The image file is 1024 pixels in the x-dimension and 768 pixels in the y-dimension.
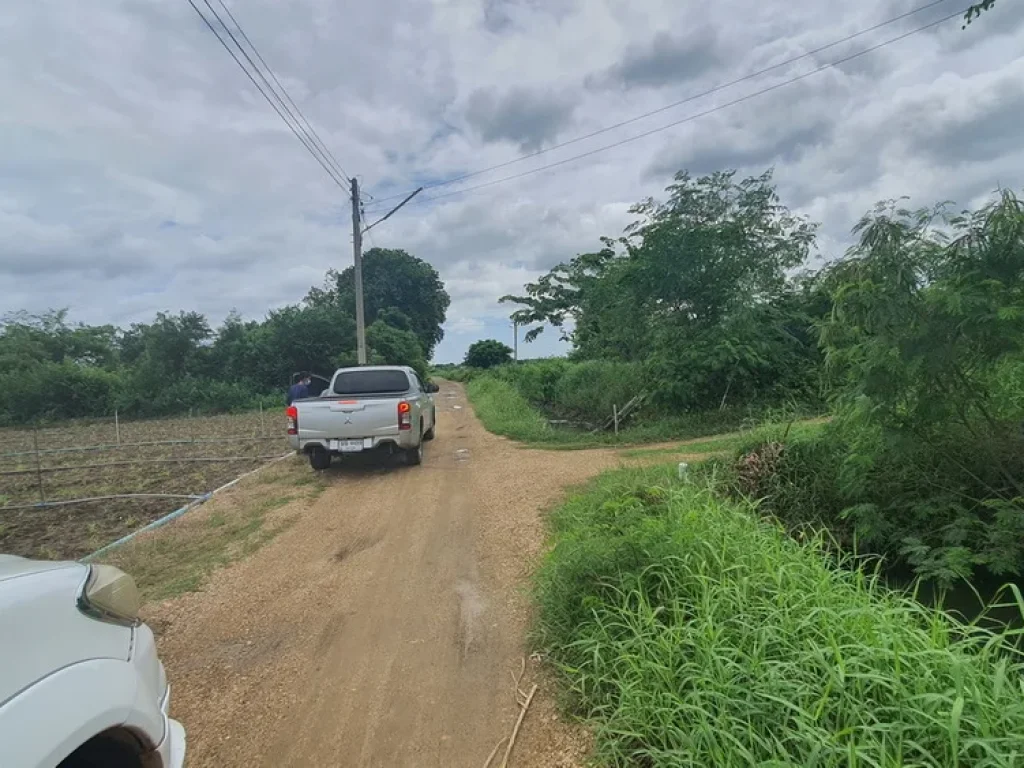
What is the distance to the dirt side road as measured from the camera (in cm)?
278

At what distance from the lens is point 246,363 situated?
1131 inches

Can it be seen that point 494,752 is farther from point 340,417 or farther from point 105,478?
point 105,478

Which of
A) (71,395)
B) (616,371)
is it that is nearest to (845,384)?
(616,371)

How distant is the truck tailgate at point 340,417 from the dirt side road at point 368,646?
5.49 feet

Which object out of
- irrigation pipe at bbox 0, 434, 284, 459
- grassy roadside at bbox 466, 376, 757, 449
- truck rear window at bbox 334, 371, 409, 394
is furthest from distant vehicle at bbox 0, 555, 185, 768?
irrigation pipe at bbox 0, 434, 284, 459

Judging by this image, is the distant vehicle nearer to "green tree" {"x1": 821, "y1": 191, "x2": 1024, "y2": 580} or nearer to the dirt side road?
the dirt side road

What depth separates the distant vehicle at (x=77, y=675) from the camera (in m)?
1.32

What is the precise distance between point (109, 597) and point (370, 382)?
26.7ft

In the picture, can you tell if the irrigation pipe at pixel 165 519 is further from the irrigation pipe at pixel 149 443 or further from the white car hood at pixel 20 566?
the irrigation pipe at pixel 149 443

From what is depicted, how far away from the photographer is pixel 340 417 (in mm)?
8328

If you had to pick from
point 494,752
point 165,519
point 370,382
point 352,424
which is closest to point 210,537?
point 165,519

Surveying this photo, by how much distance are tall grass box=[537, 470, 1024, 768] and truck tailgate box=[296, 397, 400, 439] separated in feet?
16.3

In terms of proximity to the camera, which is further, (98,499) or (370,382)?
(370,382)

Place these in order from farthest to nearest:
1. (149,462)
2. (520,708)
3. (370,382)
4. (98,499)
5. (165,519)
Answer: (149,462)
(370,382)
(98,499)
(165,519)
(520,708)
